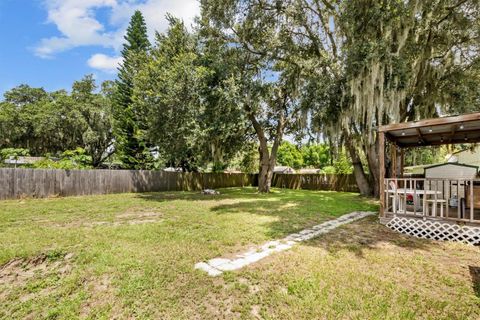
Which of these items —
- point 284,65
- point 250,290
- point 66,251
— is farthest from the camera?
point 284,65

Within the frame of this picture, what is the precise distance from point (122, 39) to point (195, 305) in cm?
2021

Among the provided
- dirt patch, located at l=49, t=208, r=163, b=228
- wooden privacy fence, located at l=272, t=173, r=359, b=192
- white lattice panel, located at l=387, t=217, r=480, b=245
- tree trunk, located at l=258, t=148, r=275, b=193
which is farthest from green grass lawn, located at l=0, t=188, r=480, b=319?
wooden privacy fence, located at l=272, t=173, r=359, b=192

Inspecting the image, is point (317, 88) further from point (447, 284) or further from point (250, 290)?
point (250, 290)

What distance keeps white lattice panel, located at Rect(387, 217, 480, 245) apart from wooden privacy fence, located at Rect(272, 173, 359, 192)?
Answer: 11130mm

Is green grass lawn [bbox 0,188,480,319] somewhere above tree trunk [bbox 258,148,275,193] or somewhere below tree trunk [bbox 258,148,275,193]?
below

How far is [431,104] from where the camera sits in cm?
1002

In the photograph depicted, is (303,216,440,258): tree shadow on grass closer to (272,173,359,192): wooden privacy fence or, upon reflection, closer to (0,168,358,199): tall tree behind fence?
(0,168,358,199): tall tree behind fence

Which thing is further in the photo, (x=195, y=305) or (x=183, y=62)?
(x=183, y=62)

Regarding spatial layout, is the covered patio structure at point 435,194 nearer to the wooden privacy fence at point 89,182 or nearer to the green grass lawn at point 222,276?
the green grass lawn at point 222,276

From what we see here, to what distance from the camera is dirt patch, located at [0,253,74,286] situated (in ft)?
10.4

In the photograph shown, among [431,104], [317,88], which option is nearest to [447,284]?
[317,88]

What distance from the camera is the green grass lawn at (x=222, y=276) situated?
2484 mm

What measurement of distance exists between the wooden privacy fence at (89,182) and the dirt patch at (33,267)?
770cm

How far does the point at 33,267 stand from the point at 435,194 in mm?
7061
